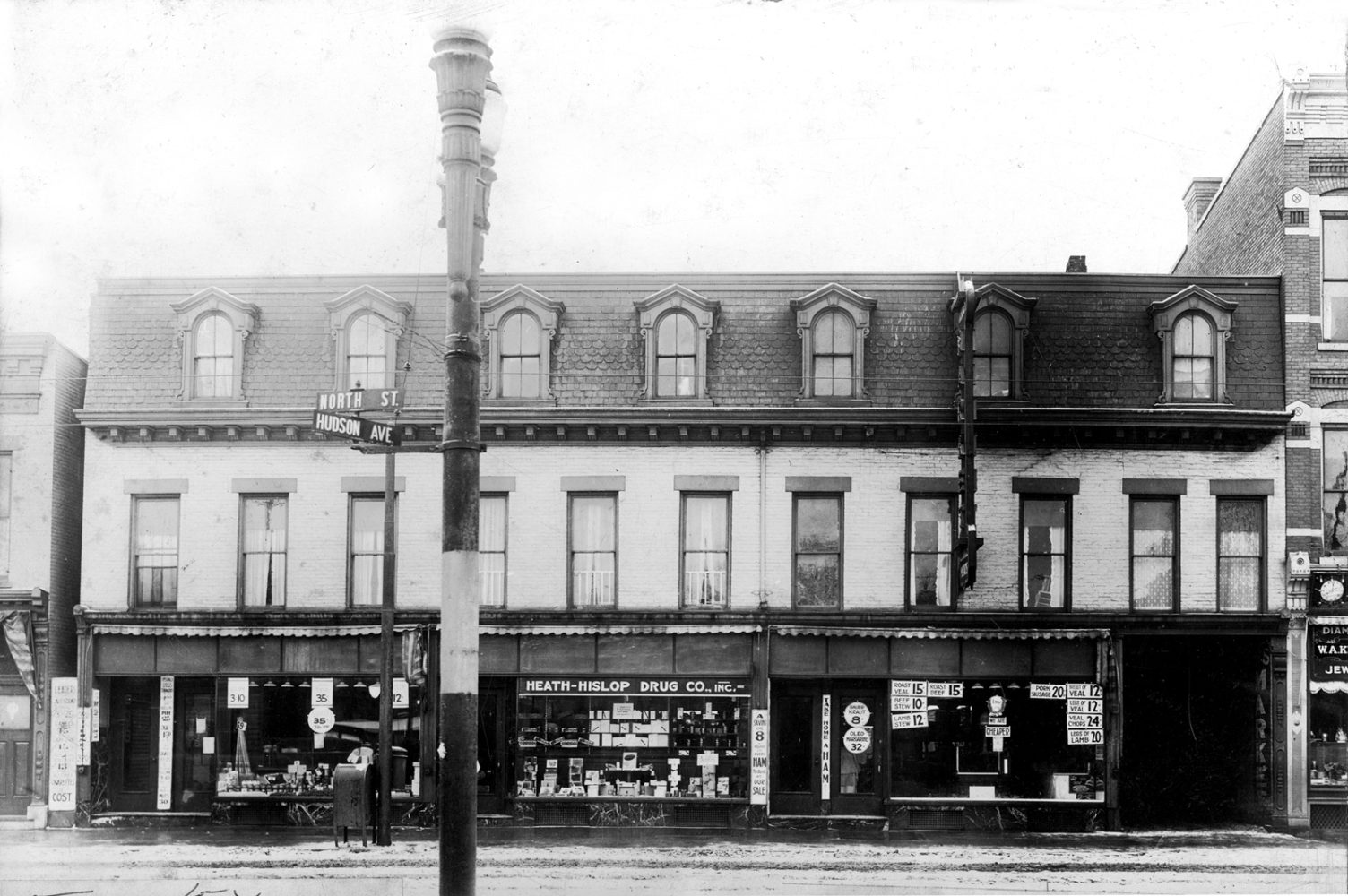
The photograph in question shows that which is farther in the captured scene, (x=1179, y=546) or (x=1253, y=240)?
(x=1253, y=240)

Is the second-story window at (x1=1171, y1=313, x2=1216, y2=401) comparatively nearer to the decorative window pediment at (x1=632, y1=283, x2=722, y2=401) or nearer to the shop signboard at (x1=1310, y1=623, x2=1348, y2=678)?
the shop signboard at (x1=1310, y1=623, x2=1348, y2=678)

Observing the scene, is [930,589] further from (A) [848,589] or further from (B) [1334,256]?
(B) [1334,256]

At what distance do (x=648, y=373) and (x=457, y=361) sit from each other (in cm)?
1220

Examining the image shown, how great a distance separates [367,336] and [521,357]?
262cm

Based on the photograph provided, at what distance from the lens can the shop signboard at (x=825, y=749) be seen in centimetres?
1986

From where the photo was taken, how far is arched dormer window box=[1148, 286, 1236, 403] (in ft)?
66.5

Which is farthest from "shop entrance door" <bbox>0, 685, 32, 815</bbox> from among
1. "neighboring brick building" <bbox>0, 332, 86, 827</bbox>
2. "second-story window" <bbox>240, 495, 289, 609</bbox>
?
"second-story window" <bbox>240, 495, 289, 609</bbox>

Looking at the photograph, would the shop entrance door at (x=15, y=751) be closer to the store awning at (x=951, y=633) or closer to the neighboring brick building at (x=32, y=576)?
the neighboring brick building at (x=32, y=576)

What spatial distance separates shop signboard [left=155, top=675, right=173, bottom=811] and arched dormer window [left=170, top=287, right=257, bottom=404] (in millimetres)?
4792

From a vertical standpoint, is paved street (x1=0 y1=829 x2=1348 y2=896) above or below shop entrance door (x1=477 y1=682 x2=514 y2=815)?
below

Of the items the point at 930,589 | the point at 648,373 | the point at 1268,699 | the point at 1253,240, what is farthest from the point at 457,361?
the point at 1253,240

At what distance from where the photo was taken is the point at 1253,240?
21.7m

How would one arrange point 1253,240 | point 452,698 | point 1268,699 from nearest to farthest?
point 452,698
point 1268,699
point 1253,240

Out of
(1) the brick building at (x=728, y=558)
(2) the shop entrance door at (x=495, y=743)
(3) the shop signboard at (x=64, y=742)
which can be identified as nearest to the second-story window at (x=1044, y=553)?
(1) the brick building at (x=728, y=558)
